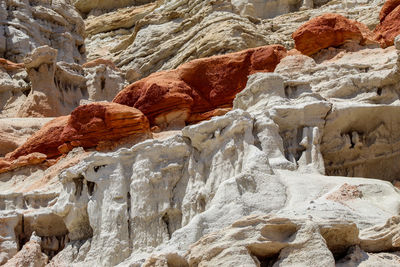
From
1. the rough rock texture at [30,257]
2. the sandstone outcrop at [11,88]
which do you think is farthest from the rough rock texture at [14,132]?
the rough rock texture at [30,257]

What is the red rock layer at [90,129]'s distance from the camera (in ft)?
70.8

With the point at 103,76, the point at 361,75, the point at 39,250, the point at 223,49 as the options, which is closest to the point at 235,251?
the point at 39,250

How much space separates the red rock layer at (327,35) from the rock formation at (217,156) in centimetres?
5

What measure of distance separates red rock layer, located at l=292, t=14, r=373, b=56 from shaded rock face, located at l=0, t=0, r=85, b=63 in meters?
18.1

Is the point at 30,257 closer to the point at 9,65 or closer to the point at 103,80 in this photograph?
the point at 103,80

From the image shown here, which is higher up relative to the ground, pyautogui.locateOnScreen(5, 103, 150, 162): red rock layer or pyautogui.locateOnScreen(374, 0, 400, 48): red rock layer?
pyautogui.locateOnScreen(374, 0, 400, 48): red rock layer

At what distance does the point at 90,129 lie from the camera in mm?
21922

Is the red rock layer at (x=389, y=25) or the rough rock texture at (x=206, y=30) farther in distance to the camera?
the rough rock texture at (x=206, y=30)

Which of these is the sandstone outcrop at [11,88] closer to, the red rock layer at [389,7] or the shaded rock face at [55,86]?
the shaded rock face at [55,86]

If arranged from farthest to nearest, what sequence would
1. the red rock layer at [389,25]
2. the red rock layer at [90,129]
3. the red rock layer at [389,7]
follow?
the red rock layer at [389,7]
the red rock layer at [389,25]
the red rock layer at [90,129]

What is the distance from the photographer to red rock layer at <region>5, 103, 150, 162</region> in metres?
21.6

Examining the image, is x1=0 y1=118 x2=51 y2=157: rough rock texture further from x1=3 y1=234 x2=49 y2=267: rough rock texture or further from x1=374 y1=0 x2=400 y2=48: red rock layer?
x1=374 y1=0 x2=400 y2=48: red rock layer

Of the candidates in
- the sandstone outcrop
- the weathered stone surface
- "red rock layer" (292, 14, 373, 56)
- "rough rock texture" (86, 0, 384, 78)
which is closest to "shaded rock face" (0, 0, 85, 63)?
"rough rock texture" (86, 0, 384, 78)

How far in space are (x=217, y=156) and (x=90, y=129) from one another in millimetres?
9405
